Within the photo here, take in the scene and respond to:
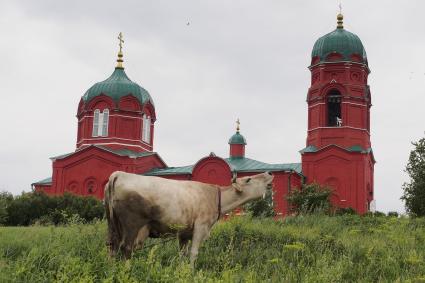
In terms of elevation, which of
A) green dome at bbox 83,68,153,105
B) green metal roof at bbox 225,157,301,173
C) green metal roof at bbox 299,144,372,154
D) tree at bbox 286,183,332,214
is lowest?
tree at bbox 286,183,332,214

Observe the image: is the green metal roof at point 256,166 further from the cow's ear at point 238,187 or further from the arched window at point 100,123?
the cow's ear at point 238,187

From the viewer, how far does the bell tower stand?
1266 inches

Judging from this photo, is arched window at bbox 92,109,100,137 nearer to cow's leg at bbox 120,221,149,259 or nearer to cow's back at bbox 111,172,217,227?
cow's back at bbox 111,172,217,227

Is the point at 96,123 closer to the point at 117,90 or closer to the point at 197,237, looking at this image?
the point at 117,90

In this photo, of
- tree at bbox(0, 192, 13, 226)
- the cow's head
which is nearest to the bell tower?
tree at bbox(0, 192, 13, 226)

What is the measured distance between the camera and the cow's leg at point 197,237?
23.1 ft

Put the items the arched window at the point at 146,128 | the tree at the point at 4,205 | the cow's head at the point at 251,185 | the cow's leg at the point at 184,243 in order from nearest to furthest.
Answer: the cow's leg at the point at 184,243
the cow's head at the point at 251,185
the tree at the point at 4,205
the arched window at the point at 146,128

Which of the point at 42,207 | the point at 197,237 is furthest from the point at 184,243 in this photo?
the point at 42,207

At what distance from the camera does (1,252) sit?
291 inches

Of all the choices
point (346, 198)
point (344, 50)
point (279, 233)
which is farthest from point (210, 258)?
point (344, 50)

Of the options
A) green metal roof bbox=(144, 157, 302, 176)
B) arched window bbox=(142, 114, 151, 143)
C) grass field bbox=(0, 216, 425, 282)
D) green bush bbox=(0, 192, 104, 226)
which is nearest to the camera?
grass field bbox=(0, 216, 425, 282)

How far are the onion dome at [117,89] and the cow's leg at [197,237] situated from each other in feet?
97.9

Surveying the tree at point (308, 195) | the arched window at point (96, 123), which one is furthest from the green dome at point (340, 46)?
the arched window at point (96, 123)

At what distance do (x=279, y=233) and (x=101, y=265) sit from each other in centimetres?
461
